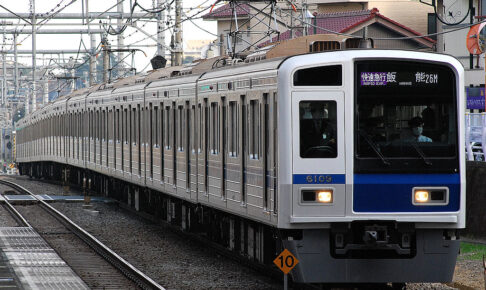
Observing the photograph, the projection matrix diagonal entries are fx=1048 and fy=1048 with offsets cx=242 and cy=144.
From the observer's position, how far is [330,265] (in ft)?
35.4

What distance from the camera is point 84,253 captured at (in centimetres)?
1709

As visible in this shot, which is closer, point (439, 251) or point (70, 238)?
point (439, 251)

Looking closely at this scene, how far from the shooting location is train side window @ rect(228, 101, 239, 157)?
13.4 m

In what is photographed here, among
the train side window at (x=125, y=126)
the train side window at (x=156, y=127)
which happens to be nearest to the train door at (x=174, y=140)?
the train side window at (x=156, y=127)

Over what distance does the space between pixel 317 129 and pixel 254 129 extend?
5.72 ft

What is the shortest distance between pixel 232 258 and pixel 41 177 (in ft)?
106

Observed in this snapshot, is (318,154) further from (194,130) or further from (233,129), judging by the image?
(194,130)

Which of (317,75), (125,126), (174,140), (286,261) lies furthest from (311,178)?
(125,126)

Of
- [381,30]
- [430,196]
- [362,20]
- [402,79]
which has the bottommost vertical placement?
[430,196]

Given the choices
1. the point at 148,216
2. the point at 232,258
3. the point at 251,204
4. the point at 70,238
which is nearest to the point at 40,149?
the point at 148,216

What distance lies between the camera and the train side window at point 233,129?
13430 mm

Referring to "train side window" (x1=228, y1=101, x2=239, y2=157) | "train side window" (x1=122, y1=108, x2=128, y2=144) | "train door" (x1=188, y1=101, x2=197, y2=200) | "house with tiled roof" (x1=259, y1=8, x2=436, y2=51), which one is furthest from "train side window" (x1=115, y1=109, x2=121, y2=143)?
"house with tiled roof" (x1=259, y1=8, x2=436, y2=51)

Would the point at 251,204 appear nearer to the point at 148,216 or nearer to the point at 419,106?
the point at 419,106

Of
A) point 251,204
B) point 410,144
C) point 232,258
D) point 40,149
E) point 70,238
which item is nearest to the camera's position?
point 410,144
